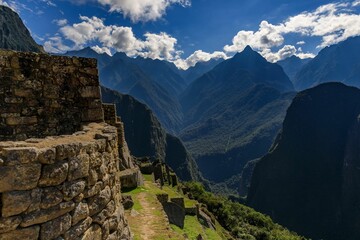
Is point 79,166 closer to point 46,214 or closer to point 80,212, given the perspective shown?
point 80,212

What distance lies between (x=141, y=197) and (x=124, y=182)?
6.39 feet

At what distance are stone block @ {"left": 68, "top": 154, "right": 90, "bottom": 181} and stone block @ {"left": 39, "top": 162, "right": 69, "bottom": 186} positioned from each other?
0.11m

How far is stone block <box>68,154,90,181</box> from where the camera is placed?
5.08m

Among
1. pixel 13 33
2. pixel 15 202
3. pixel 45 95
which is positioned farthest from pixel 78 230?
pixel 13 33

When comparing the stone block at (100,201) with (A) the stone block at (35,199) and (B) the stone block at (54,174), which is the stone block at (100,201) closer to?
(B) the stone block at (54,174)

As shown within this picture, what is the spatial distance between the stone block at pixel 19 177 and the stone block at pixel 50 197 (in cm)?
22

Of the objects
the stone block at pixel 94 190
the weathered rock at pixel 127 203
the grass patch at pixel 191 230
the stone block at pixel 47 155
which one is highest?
the stone block at pixel 47 155

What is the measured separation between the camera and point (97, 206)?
5840 millimetres

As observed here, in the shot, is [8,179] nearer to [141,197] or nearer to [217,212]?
[141,197]

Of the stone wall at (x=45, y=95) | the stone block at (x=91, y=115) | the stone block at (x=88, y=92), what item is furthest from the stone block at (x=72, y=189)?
the stone block at (x=88, y=92)

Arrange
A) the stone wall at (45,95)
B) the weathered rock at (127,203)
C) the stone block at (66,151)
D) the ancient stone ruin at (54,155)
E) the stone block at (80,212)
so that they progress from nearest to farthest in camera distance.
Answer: the ancient stone ruin at (54,155), the stone block at (66,151), the stone block at (80,212), the stone wall at (45,95), the weathered rock at (127,203)

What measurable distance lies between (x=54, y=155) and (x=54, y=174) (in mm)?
266

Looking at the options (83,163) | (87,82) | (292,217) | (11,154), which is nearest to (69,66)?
(87,82)

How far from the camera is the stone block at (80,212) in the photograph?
205 inches
